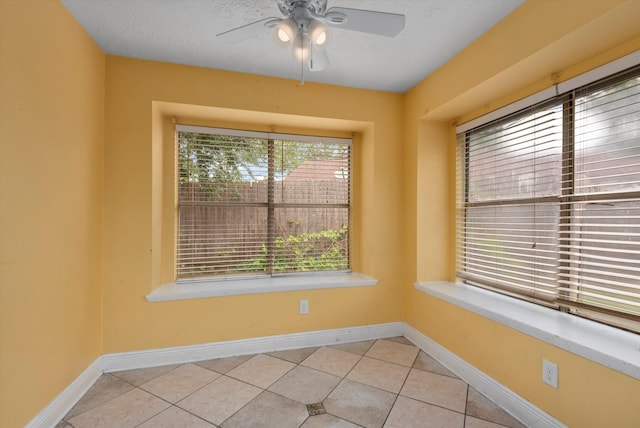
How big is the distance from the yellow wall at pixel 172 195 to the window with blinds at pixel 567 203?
0.81 meters

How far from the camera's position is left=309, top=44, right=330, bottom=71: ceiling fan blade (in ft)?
→ 5.19

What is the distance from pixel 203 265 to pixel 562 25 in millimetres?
2944

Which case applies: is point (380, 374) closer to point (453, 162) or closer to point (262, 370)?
point (262, 370)

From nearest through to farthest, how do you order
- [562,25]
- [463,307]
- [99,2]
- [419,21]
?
[562,25], [99,2], [419,21], [463,307]

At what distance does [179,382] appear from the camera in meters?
2.09

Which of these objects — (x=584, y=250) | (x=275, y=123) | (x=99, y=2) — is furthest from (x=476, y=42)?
Result: (x=99, y=2)

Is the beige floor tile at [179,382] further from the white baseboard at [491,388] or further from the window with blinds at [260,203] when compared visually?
the white baseboard at [491,388]

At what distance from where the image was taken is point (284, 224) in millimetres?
2930

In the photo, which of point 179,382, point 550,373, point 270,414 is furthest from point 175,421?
point 550,373

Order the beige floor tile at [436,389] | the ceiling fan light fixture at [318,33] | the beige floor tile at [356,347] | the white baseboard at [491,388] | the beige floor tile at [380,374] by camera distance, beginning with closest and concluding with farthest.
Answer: the ceiling fan light fixture at [318,33]
the white baseboard at [491,388]
the beige floor tile at [436,389]
the beige floor tile at [380,374]
the beige floor tile at [356,347]

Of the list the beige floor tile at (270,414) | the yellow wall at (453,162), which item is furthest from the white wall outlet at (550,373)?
the beige floor tile at (270,414)

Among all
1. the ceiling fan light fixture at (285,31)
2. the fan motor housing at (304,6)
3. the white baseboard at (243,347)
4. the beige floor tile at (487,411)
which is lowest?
the beige floor tile at (487,411)

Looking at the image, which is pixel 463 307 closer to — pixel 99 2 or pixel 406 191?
pixel 406 191

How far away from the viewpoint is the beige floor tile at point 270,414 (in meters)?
1.68
